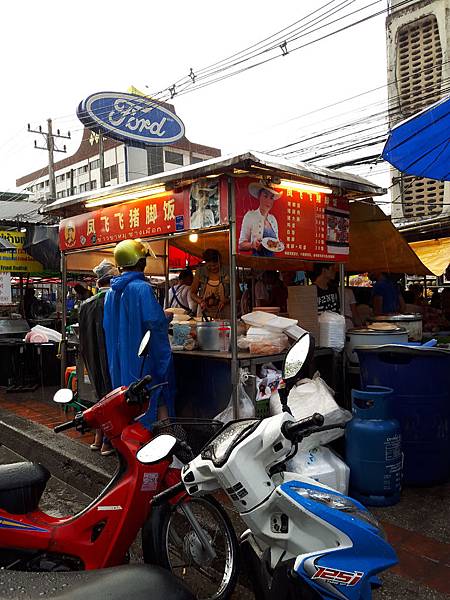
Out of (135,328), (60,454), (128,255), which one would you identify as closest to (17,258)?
(60,454)

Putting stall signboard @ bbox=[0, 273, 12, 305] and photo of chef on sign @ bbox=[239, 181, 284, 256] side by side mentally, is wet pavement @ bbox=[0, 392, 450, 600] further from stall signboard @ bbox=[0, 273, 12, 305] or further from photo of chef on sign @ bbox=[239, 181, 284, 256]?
stall signboard @ bbox=[0, 273, 12, 305]

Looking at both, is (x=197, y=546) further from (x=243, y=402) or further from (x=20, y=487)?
(x=243, y=402)

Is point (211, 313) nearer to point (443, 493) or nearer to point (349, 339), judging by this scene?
point (349, 339)

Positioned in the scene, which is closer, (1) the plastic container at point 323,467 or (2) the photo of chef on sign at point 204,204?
(1) the plastic container at point 323,467

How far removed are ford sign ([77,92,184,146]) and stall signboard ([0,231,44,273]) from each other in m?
6.52

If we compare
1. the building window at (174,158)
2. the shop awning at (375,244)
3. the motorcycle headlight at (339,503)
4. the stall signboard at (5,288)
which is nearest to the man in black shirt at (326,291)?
the shop awning at (375,244)

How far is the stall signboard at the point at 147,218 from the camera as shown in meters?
4.75

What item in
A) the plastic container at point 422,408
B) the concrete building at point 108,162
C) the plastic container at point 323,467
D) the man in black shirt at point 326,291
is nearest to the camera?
the plastic container at point 323,467

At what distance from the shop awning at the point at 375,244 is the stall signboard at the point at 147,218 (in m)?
2.80

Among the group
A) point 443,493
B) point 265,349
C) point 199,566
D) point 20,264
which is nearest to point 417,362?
point 443,493

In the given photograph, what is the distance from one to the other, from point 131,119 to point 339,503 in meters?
15.9

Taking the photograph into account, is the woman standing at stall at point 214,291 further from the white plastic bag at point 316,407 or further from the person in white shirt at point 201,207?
the white plastic bag at point 316,407

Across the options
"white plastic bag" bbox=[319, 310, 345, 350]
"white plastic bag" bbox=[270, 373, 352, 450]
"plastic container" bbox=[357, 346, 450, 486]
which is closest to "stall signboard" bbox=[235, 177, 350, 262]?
"white plastic bag" bbox=[319, 310, 345, 350]

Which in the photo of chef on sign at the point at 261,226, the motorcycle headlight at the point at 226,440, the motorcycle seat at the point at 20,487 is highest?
the photo of chef on sign at the point at 261,226
